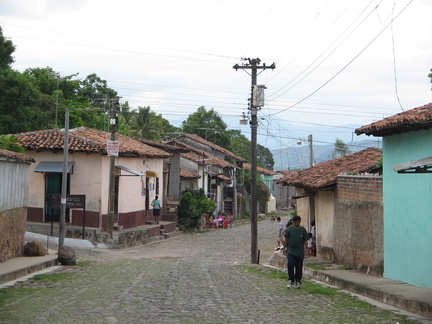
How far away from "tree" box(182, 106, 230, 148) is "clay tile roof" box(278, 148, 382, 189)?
5189 centimetres

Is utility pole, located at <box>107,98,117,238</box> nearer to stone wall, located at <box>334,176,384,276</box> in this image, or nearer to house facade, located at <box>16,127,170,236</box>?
house facade, located at <box>16,127,170,236</box>

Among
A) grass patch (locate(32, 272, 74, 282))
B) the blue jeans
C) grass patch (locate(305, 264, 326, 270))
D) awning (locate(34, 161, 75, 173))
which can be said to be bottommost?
grass patch (locate(32, 272, 74, 282))

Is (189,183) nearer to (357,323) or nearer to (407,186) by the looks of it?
(407,186)

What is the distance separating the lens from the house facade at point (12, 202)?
18.2 metres

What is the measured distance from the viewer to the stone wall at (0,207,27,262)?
18.3 metres

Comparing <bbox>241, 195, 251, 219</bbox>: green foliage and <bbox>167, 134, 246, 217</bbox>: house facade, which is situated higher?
<bbox>167, 134, 246, 217</bbox>: house facade

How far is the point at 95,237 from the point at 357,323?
22.8 m

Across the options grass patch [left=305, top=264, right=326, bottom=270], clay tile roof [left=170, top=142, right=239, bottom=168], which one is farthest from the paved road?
clay tile roof [left=170, top=142, right=239, bottom=168]

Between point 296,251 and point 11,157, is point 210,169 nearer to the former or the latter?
point 11,157

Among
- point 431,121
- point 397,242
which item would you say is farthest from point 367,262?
point 431,121

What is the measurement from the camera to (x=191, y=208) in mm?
48312

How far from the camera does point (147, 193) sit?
40.9 meters

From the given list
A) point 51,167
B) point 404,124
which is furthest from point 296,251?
point 51,167

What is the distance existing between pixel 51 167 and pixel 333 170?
1537 cm
